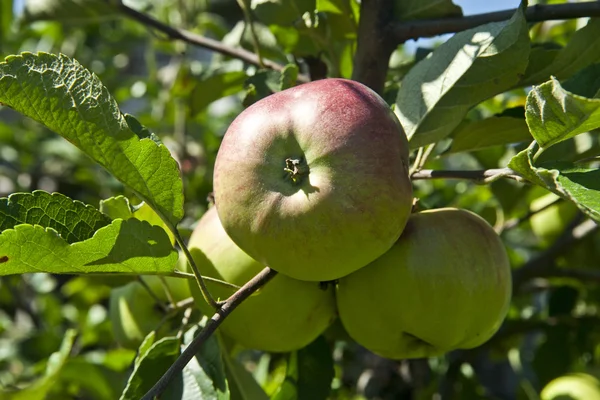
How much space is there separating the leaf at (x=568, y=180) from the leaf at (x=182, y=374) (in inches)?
17.2

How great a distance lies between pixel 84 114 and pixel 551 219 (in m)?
1.32

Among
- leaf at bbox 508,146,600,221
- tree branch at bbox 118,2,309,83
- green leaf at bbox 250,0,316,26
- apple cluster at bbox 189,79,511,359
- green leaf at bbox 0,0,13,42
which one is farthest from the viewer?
green leaf at bbox 0,0,13,42

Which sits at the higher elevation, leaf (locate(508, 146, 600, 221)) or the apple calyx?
the apple calyx

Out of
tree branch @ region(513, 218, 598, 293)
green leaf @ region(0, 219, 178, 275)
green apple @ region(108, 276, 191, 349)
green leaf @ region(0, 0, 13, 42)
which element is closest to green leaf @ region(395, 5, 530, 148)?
green leaf @ region(0, 219, 178, 275)

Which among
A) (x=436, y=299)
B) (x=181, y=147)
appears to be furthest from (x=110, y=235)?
(x=181, y=147)

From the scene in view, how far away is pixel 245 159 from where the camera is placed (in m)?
0.76

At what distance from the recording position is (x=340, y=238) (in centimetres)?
72

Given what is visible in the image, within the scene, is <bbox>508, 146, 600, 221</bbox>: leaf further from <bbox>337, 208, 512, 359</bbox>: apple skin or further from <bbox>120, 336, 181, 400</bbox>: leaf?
<bbox>120, 336, 181, 400</bbox>: leaf

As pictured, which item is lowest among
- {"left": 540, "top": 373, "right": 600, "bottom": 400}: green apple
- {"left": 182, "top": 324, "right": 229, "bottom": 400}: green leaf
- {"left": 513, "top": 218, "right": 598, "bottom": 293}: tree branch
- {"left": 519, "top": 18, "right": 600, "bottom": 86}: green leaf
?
{"left": 540, "top": 373, "right": 600, "bottom": 400}: green apple

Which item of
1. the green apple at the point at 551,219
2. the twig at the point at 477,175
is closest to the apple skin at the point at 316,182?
the twig at the point at 477,175

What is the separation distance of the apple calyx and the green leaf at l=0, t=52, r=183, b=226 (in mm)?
120

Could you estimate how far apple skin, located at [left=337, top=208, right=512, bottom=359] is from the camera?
2.77 ft

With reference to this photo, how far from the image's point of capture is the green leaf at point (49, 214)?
77 centimetres

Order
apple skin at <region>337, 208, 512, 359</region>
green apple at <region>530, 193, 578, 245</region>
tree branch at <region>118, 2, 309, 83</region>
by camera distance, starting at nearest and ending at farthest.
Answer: apple skin at <region>337, 208, 512, 359</region>, tree branch at <region>118, 2, 309, 83</region>, green apple at <region>530, 193, 578, 245</region>
